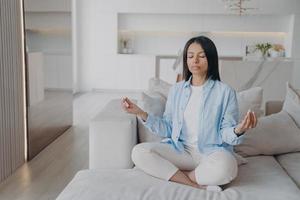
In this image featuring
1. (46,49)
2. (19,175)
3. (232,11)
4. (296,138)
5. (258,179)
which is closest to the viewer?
(258,179)

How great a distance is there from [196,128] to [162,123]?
20 centimetres

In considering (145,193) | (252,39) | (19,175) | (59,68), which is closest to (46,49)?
(59,68)

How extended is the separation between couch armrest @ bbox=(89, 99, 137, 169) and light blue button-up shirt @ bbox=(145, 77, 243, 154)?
0.17 m

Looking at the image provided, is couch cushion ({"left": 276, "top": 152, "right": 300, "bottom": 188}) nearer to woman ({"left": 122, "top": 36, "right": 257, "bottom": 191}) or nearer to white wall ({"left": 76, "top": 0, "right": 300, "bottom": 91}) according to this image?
woman ({"left": 122, "top": 36, "right": 257, "bottom": 191})

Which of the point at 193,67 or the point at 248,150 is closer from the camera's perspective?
the point at 193,67

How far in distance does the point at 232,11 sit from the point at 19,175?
5.71 m

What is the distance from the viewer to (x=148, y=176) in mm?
1994

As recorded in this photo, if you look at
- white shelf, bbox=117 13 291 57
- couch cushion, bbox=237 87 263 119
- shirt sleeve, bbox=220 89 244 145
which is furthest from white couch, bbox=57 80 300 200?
white shelf, bbox=117 13 291 57

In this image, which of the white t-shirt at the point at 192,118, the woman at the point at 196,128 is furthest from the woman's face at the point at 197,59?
the white t-shirt at the point at 192,118

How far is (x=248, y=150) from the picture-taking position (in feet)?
7.81

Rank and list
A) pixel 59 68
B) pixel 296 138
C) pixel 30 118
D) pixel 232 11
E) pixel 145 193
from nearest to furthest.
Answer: pixel 145 193 < pixel 296 138 < pixel 30 118 < pixel 59 68 < pixel 232 11

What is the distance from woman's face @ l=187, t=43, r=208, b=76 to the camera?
6.82 ft

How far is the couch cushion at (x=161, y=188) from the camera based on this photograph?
68.5 inches

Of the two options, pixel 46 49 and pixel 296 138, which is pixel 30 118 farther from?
pixel 296 138
